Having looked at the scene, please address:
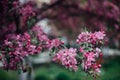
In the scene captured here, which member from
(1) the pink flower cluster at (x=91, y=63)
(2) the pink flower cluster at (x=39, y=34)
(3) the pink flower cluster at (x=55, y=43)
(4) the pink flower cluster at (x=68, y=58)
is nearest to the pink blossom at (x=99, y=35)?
(1) the pink flower cluster at (x=91, y=63)

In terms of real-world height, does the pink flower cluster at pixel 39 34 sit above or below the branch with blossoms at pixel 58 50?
above

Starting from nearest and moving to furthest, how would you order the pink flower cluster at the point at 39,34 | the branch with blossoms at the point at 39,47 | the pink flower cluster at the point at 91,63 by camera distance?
1. the pink flower cluster at the point at 91,63
2. the branch with blossoms at the point at 39,47
3. the pink flower cluster at the point at 39,34

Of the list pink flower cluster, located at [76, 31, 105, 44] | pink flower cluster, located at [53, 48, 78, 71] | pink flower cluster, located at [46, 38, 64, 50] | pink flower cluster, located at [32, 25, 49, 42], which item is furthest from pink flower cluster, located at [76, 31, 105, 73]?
pink flower cluster, located at [32, 25, 49, 42]

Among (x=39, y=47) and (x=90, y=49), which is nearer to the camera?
(x=90, y=49)

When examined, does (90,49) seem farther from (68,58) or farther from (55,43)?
(55,43)

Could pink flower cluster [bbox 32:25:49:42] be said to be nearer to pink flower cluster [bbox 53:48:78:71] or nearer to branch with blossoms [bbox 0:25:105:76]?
branch with blossoms [bbox 0:25:105:76]

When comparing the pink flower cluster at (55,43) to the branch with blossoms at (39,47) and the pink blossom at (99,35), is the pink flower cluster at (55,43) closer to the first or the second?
the branch with blossoms at (39,47)

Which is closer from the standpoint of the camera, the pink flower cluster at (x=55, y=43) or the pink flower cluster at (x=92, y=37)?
the pink flower cluster at (x=92, y=37)

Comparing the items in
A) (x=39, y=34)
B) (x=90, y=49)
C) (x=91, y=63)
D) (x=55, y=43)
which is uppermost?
(x=39, y=34)

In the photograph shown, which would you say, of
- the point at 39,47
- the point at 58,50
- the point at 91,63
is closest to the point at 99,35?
the point at 91,63

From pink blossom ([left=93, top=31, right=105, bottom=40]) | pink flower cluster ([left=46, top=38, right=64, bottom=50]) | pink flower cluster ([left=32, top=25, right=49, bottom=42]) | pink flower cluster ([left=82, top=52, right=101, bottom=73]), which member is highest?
pink flower cluster ([left=32, top=25, right=49, bottom=42])

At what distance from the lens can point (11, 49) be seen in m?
7.08

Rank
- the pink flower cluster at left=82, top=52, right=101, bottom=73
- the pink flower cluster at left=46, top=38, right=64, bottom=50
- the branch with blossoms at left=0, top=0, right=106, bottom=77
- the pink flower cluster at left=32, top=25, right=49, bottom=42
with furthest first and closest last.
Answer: the pink flower cluster at left=32, top=25, right=49, bottom=42 < the pink flower cluster at left=46, top=38, right=64, bottom=50 < the branch with blossoms at left=0, top=0, right=106, bottom=77 < the pink flower cluster at left=82, top=52, right=101, bottom=73

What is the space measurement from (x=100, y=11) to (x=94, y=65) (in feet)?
19.7
